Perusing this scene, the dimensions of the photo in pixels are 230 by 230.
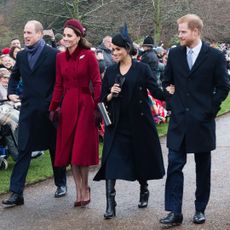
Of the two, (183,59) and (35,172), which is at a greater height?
(183,59)

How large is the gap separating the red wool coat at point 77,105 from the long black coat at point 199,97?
116 centimetres

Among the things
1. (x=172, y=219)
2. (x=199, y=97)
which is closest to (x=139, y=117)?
(x=199, y=97)

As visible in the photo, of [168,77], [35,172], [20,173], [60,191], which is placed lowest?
[35,172]

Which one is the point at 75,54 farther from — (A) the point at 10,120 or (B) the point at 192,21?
(A) the point at 10,120

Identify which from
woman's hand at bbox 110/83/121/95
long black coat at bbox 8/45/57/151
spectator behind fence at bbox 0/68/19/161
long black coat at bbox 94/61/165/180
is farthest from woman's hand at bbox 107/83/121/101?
spectator behind fence at bbox 0/68/19/161

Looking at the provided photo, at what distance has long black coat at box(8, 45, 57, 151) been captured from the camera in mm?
6918

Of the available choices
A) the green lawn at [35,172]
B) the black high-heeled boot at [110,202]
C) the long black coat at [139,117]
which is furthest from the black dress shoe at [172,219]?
the green lawn at [35,172]

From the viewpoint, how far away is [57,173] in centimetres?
732

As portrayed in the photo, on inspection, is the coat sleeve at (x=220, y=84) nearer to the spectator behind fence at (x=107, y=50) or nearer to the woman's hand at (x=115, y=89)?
the woman's hand at (x=115, y=89)

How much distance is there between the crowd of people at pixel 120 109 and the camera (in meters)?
5.91

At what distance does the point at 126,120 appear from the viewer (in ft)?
21.1

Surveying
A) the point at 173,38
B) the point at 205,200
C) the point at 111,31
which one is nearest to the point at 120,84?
the point at 205,200

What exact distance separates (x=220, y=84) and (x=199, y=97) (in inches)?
9.3

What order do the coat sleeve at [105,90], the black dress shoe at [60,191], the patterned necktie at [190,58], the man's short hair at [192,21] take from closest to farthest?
the man's short hair at [192,21], the patterned necktie at [190,58], the coat sleeve at [105,90], the black dress shoe at [60,191]
